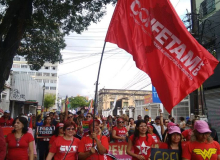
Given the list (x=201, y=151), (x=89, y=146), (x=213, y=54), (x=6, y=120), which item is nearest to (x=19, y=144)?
(x=89, y=146)

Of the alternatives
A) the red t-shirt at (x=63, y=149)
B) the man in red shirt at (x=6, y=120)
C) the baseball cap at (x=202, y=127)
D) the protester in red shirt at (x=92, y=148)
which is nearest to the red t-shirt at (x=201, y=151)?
the baseball cap at (x=202, y=127)

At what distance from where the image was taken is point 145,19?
4.41 metres

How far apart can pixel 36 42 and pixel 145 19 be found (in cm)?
833

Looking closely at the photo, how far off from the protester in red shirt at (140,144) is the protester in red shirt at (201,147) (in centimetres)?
82

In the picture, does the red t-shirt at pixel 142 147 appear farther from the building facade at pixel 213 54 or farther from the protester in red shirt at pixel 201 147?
the building facade at pixel 213 54

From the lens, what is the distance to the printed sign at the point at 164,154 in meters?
3.67

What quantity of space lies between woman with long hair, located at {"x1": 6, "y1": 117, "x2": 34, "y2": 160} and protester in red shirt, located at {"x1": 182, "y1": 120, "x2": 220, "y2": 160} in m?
2.63

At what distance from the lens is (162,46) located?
4.26 meters

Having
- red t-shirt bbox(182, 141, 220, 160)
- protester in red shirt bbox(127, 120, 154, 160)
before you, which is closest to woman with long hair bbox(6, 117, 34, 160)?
protester in red shirt bbox(127, 120, 154, 160)

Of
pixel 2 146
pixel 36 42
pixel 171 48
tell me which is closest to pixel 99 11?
pixel 36 42

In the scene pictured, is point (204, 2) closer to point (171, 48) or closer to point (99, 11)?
point (99, 11)

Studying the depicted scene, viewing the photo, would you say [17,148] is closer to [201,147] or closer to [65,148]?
[65,148]

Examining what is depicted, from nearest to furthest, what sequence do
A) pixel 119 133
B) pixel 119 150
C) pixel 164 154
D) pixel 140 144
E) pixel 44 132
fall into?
1. pixel 164 154
2. pixel 140 144
3. pixel 119 150
4. pixel 119 133
5. pixel 44 132

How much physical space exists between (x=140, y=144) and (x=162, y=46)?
1.83 m
